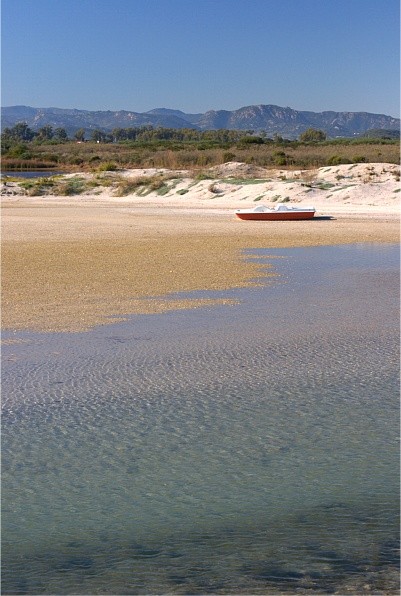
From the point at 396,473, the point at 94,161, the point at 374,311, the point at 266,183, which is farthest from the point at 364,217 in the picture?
the point at 94,161

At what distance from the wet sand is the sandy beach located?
0.09 feet

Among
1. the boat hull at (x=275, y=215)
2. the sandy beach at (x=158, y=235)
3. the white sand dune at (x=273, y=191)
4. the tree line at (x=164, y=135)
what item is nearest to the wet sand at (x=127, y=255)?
the sandy beach at (x=158, y=235)

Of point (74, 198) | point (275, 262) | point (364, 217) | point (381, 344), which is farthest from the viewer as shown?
point (74, 198)

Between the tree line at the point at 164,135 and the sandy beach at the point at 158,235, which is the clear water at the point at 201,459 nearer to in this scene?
the sandy beach at the point at 158,235

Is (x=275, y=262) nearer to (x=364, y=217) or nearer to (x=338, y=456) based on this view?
(x=338, y=456)

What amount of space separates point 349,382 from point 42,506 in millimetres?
4005

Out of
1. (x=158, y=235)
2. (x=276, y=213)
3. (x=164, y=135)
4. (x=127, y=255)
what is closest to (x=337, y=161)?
(x=276, y=213)

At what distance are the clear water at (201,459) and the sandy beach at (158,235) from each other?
6.79 ft

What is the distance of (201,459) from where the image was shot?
698 cm

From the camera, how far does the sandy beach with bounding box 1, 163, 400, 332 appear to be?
549 inches

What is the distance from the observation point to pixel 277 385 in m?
8.98

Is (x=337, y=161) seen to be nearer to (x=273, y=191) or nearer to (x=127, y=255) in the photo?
(x=273, y=191)

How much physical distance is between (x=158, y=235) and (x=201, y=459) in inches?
752

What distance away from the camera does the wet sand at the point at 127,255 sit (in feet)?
44.0
